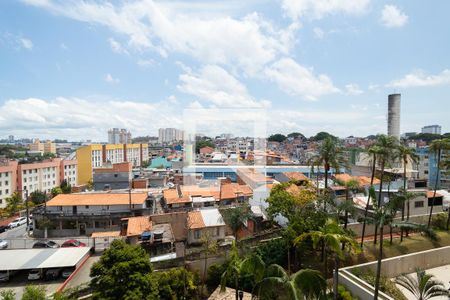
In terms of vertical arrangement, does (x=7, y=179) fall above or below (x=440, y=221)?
below

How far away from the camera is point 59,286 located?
13109 mm

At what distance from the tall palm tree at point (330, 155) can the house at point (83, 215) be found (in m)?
13.9

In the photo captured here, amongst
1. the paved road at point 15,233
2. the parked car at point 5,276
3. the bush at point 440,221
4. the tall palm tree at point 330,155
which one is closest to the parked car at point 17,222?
the paved road at point 15,233

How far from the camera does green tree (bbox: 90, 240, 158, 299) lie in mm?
9438

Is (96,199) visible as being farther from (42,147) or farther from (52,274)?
(42,147)

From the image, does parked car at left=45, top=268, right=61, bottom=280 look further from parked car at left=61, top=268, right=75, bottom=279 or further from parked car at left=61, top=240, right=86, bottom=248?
parked car at left=61, top=240, right=86, bottom=248

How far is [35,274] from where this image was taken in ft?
45.2

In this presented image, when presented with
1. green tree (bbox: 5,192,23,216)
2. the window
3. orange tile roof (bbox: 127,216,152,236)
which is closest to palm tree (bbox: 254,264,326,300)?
orange tile roof (bbox: 127,216,152,236)

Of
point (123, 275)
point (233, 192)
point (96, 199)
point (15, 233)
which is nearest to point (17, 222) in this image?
point (15, 233)

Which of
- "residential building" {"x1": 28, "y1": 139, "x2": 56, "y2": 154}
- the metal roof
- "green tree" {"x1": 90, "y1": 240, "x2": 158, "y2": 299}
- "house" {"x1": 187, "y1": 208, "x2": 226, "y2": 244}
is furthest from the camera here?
"residential building" {"x1": 28, "y1": 139, "x2": 56, "y2": 154}

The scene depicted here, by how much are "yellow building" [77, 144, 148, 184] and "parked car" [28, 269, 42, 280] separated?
32.3 metres

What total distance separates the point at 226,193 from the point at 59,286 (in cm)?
1223

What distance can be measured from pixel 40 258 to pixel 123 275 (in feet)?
25.3

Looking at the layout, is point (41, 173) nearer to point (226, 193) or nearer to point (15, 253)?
point (15, 253)
